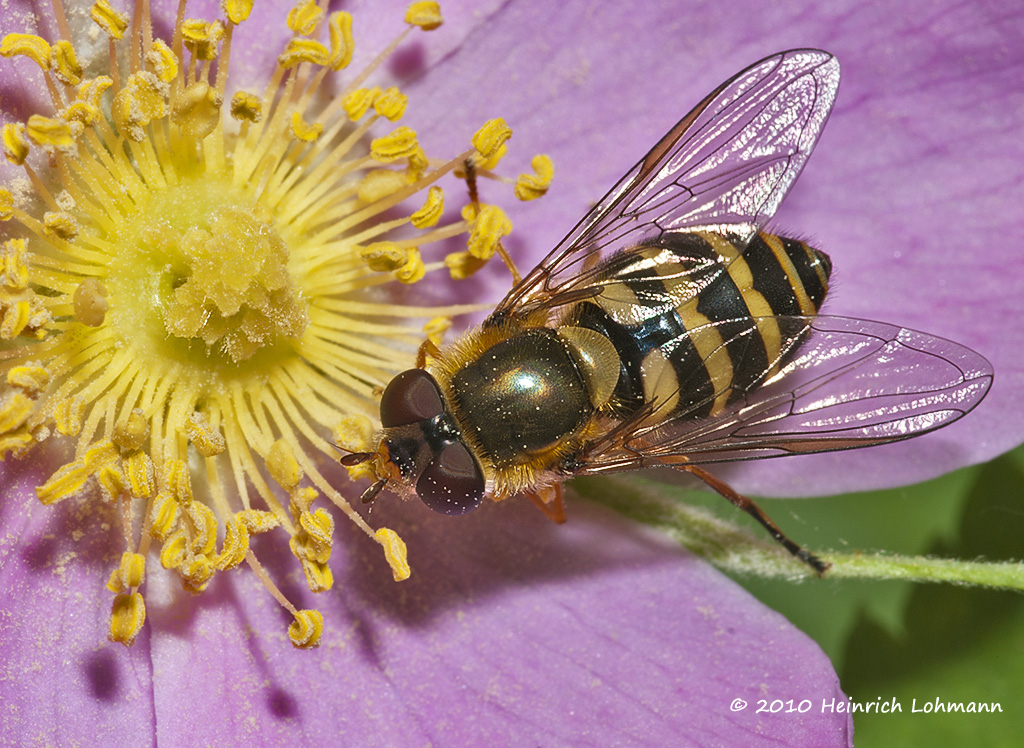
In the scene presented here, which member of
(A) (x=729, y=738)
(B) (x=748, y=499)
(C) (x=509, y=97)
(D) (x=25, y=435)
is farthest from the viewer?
(C) (x=509, y=97)

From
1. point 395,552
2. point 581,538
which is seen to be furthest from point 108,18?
point 581,538

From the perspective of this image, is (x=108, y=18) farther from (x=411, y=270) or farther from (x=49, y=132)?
(x=411, y=270)

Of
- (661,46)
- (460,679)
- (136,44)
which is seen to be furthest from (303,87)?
(460,679)

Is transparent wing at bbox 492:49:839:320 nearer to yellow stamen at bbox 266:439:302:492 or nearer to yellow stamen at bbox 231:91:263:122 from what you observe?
yellow stamen at bbox 266:439:302:492

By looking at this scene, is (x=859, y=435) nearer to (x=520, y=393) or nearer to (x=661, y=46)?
(x=520, y=393)

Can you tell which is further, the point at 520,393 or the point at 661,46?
the point at 661,46

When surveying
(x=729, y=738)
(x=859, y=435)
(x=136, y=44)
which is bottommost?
(x=729, y=738)

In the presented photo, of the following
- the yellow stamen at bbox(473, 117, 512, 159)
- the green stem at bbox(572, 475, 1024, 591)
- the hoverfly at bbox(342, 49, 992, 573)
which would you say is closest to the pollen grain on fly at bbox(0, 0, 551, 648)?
the yellow stamen at bbox(473, 117, 512, 159)

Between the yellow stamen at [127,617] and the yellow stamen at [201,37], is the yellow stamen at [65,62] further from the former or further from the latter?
the yellow stamen at [127,617]
